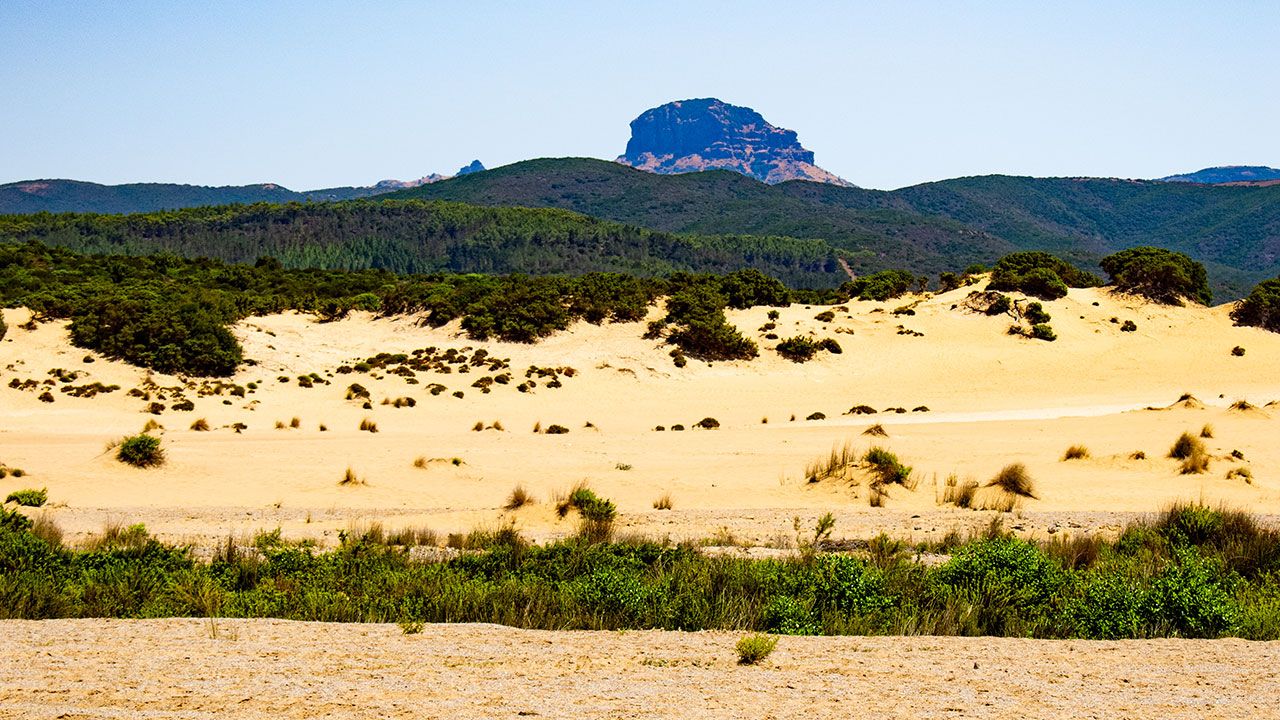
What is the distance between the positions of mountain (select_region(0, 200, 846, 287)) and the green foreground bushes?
96.1 metres

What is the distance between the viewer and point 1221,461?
17797 mm

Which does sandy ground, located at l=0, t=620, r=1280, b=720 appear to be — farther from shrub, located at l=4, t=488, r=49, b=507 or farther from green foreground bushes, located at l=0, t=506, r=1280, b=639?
shrub, located at l=4, t=488, r=49, b=507

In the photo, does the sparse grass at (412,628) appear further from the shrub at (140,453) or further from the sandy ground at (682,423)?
the shrub at (140,453)

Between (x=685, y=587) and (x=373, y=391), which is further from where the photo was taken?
(x=373, y=391)

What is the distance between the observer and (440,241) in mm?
126062

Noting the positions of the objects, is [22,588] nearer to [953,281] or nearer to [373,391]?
[373,391]

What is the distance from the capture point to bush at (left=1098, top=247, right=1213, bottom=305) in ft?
151

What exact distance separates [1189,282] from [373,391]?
3828 centimetres

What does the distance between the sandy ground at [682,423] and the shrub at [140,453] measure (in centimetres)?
31

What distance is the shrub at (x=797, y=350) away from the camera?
39250 millimetres

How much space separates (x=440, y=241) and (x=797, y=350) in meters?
93.7

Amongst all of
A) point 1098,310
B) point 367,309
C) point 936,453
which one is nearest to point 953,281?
point 1098,310

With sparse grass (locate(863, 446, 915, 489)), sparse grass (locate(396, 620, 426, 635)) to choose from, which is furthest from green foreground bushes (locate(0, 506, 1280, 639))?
sparse grass (locate(863, 446, 915, 489))

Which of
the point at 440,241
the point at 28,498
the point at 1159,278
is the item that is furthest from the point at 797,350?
the point at 440,241
